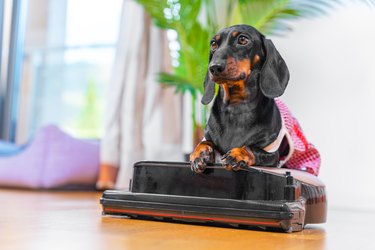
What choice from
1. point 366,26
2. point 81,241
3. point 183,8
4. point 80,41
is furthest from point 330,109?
point 80,41

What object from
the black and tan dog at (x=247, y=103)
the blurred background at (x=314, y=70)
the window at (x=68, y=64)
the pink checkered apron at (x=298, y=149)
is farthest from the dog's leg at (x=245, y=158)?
the window at (x=68, y=64)

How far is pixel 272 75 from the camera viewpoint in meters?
1.49

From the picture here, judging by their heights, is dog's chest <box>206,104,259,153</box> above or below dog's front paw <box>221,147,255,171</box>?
above

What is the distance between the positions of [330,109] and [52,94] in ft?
8.01

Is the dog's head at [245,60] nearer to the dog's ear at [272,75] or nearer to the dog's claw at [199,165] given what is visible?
the dog's ear at [272,75]

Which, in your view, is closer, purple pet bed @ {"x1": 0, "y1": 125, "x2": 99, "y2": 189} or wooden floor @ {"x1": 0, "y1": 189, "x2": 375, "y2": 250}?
wooden floor @ {"x1": 0, "y1": 189, "x2": 375, "y2": 250}

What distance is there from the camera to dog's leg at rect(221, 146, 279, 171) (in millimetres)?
1407

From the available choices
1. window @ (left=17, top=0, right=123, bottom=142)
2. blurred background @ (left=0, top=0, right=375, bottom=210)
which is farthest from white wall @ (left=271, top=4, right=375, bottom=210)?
window @ (left=17, top=0, right=123, bottom=142)

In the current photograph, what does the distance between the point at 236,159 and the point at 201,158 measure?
3.9 inches

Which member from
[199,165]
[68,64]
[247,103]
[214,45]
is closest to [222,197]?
[199,165]

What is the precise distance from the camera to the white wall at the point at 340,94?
2.62 m

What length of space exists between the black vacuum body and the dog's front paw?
0.07 feet

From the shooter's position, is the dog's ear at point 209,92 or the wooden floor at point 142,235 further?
the dog's ear at point 209,92

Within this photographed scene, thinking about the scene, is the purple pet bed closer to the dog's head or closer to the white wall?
the white wall
